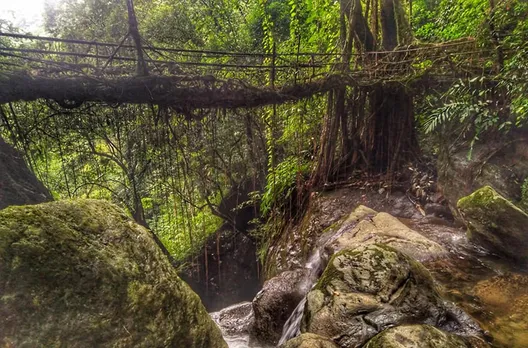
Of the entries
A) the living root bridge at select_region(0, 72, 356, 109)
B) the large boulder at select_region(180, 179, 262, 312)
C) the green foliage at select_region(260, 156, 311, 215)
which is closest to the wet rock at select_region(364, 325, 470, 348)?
the living root bridge at select_region(0, 72, 356, 109)

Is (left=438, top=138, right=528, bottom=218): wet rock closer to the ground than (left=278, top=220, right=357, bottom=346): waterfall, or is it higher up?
higher up

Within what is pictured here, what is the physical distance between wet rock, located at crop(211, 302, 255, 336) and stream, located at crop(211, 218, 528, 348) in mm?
31

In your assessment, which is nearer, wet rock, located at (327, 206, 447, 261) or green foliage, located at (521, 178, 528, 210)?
wet rock, located at (327, 206, 447, 261)

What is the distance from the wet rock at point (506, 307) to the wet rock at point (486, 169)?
1678mm

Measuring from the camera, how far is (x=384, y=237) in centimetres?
465

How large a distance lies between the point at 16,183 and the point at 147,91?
8.55 feet

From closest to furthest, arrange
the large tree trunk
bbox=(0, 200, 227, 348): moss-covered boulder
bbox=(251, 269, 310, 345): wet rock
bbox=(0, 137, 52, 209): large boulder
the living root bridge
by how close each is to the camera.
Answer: bbox=(0, 200, 227, 348): moss-covered boulder, the living root bridge, bbox=(0, 137, 52, 209): large boulder, bbox=(251, 269, 310, 345): wet rock, the large tree trunk

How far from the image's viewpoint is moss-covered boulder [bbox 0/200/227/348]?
216cm

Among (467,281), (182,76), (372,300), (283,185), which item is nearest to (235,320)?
(283,185)

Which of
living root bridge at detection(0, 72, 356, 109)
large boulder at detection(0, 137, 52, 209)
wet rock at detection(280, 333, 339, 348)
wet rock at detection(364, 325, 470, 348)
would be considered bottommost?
wet rock at detection(280, 333, 339, 348)

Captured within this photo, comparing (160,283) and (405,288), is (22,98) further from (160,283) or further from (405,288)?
(405,288)

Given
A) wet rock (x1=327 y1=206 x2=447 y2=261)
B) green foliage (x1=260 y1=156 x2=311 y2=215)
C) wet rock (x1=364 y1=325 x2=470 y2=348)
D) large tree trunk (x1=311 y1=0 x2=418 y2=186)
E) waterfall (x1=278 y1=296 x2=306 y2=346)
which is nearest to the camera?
wet rock (x1=364 y1=325 x2=470 y2=348)

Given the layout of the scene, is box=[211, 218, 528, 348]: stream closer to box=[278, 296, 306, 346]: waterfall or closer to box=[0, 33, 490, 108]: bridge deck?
box=[278, 296, 306, 346]: waterfall

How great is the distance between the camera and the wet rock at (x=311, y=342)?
2707mm
